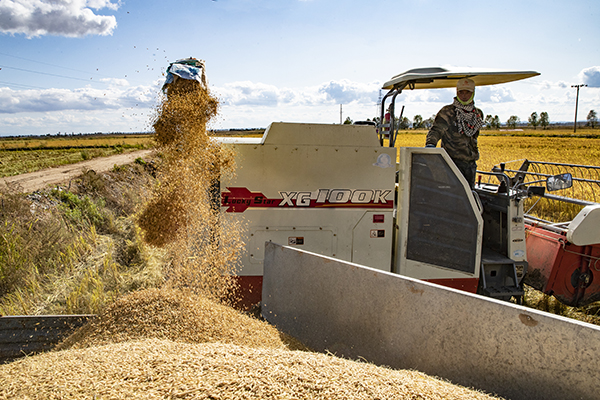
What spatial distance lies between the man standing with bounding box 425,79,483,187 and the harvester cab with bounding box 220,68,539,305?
18.8 inches

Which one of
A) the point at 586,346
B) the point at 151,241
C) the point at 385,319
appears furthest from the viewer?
the point at 151,241

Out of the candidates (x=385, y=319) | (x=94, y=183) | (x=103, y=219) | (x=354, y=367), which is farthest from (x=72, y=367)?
(x=94, y=183)

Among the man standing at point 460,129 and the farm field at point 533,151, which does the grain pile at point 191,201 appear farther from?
the farm field at point 533,151

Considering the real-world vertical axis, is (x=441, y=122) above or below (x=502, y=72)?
below

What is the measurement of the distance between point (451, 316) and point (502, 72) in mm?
2660

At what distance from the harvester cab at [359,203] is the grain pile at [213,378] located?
1.53 m

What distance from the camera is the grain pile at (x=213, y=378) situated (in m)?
1.95

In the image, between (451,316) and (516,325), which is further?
(451,316)

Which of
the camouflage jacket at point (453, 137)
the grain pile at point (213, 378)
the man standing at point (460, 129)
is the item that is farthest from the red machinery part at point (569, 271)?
the grain pile at point (213, 378)

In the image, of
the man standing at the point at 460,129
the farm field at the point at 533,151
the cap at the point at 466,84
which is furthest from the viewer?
the farm field at the point at 533,151

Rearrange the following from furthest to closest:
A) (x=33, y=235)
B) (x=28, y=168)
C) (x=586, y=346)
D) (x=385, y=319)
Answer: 1. (x=28, y=168)
2. (x=33, y=235)
3. (x=385, y=319)
4. (x=586, y=346)

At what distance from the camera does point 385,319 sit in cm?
269

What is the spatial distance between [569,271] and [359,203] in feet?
8.28

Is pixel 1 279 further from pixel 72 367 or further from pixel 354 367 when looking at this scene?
pixel 354 367
